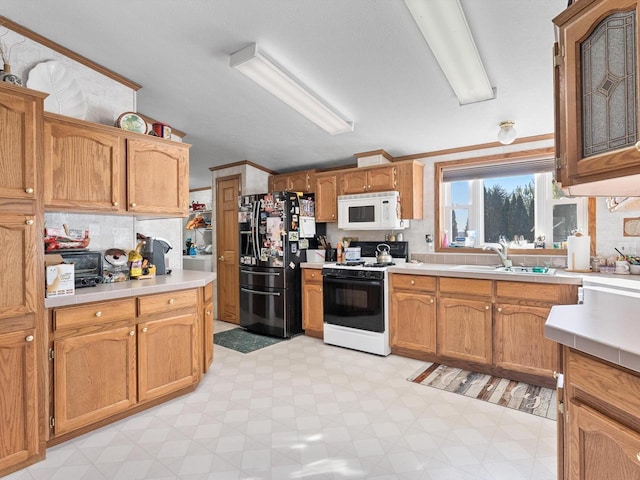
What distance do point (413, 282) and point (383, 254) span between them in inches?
24.1

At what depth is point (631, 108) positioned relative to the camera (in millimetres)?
1028

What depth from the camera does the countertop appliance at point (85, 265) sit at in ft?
7.49

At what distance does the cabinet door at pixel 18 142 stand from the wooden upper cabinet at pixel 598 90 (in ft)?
8.19

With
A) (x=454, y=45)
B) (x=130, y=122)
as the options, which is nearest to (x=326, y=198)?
(x=130, y=122)

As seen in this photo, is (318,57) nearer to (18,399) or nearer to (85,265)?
(85,265)

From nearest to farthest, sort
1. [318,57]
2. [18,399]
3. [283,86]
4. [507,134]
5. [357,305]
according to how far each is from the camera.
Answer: [18,399] < [318,57] < [283,86] < [507,134] < [357,305]

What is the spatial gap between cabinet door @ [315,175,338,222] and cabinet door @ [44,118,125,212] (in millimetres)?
2376

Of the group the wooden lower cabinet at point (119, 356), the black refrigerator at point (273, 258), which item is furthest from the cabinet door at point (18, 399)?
the black refrigerator at point (273, 258)

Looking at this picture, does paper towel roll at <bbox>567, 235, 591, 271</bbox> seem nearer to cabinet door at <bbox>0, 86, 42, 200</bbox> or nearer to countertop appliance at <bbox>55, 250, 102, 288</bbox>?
countertop appliance at <bbox>55, 250, 102, 288</bbox>

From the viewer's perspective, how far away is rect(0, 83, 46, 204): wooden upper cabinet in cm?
175

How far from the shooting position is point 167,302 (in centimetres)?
243

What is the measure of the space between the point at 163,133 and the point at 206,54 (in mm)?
751

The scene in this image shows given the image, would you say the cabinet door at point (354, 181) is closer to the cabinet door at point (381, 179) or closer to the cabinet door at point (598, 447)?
the cabinet door at point (381, 179)

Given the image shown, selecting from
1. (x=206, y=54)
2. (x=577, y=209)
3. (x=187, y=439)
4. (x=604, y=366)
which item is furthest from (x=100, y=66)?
(x=577, y=209)
